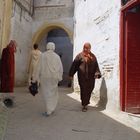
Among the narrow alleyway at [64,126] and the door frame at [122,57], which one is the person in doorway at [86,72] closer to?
the narrow alleyway at [64,126]

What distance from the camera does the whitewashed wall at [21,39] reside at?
12.0 m

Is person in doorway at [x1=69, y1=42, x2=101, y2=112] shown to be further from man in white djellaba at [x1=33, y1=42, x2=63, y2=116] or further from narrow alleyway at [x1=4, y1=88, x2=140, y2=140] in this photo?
man in white djellaba at [x1=33, y1=42, x2=63, y2=116]

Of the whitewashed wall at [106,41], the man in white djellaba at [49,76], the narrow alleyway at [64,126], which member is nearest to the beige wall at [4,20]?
the man in white djellaba at [49,76]

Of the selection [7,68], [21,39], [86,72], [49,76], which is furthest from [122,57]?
[21,39]

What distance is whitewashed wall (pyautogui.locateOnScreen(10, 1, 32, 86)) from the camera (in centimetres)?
1198

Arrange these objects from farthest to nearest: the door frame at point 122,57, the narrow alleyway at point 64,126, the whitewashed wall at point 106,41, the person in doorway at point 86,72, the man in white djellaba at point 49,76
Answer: the person in doorway at point 86,72 → the whitewashed wall at point 106,41 → the man in white djellaba at point 49,76 → the door frame at point 122,57 → the narrow alleyway at point 64,126

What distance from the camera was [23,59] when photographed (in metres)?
13.1

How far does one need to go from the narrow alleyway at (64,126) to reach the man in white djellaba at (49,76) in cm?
29

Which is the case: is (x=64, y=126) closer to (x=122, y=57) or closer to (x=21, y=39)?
(x=122, y=57)

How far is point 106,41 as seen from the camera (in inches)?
264

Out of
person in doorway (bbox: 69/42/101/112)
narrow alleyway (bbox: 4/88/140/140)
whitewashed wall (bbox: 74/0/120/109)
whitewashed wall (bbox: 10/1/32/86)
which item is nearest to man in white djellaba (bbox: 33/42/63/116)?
narrow alleyway (bbox: 4/88/140/140)

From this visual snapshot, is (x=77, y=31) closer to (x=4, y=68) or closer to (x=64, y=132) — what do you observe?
(x=4, y=68)

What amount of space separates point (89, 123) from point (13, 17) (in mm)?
7650

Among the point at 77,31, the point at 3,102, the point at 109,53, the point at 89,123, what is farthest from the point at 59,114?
the point at 77,31
